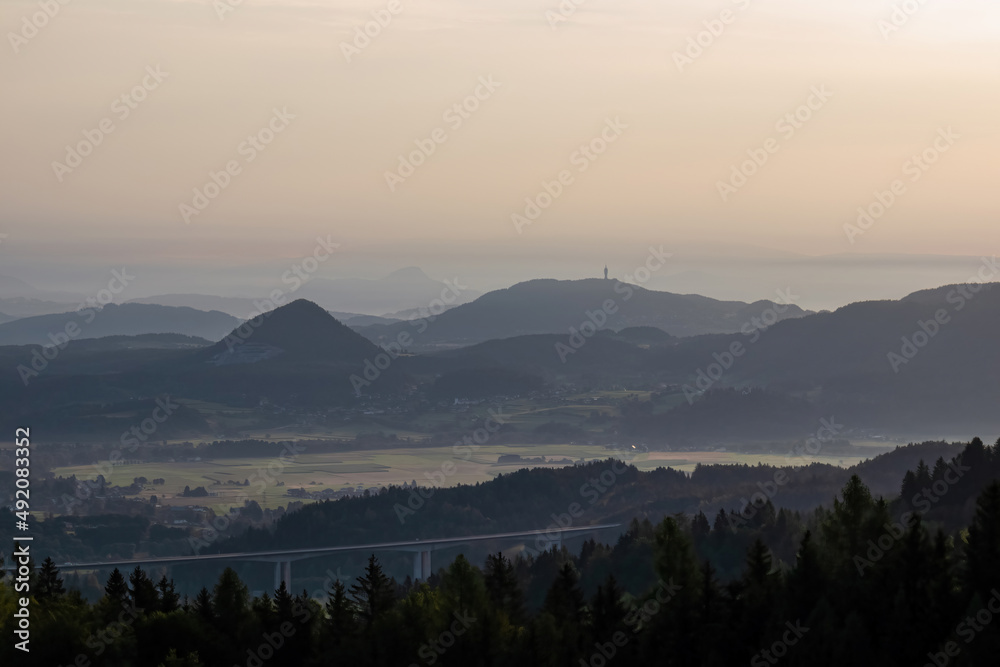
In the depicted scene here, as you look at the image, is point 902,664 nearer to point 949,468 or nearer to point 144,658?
point 144,658

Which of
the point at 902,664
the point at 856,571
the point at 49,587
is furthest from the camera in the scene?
the point at 49,587

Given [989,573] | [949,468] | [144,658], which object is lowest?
[144,658]

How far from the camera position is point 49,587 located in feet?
276

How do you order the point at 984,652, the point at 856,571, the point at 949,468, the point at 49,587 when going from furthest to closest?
the point at 949,468, the point at 49,587, the point at 856,571, the point at 984,652

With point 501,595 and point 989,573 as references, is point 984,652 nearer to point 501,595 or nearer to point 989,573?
point 989,573

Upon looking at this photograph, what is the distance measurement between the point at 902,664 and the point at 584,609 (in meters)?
18.1

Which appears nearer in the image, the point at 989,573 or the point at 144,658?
the point at 989,573

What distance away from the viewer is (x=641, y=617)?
7256 centimetres

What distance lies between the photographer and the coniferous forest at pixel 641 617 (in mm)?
65188

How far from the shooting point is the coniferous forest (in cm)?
6519

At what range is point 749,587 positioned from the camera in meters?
71.2

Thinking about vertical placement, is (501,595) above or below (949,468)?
below

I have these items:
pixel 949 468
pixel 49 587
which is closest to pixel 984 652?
pixel 49 587

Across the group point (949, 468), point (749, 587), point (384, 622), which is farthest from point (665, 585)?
point (949, 468)
